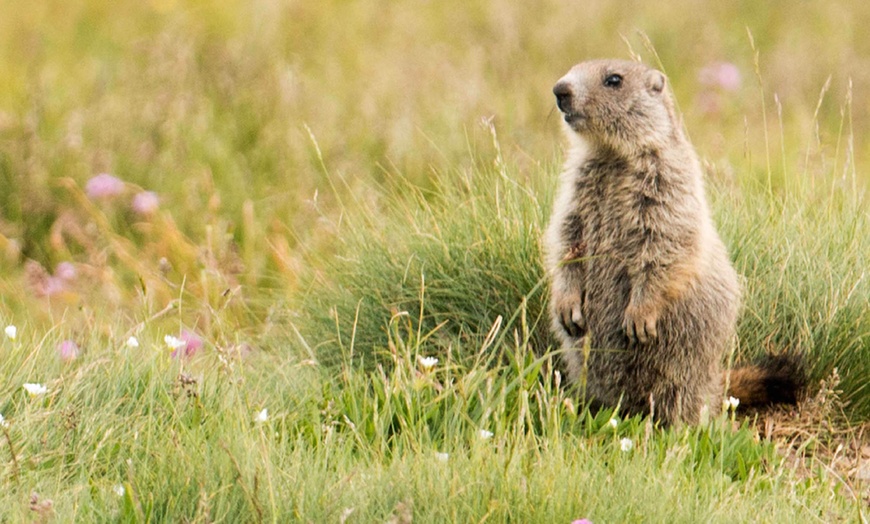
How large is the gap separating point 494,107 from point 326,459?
5314mm

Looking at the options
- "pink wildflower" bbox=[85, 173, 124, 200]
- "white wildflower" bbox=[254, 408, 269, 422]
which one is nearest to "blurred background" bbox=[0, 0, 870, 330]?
"pink wildflower" bbox=[85, 173, 124, 200]

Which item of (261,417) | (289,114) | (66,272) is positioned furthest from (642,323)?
(289,114)

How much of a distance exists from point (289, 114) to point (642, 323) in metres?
4.41

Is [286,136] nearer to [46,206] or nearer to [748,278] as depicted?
[46,206]

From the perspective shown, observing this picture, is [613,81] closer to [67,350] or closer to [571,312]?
[571,312]

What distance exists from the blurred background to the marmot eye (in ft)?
0.90

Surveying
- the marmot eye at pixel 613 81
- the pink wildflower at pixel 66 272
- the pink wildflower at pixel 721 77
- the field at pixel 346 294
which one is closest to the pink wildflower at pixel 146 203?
the field at pixel 346 294

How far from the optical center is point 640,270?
4340mm

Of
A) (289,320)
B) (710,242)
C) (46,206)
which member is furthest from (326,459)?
(46,206)

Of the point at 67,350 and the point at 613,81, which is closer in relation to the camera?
the point at 67,350

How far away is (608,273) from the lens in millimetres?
4445

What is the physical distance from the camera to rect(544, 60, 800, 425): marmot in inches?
169

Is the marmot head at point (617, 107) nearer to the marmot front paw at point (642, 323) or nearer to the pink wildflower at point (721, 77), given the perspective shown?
the marmot front paw at point (642, 323)

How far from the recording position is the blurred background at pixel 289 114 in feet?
19.8
